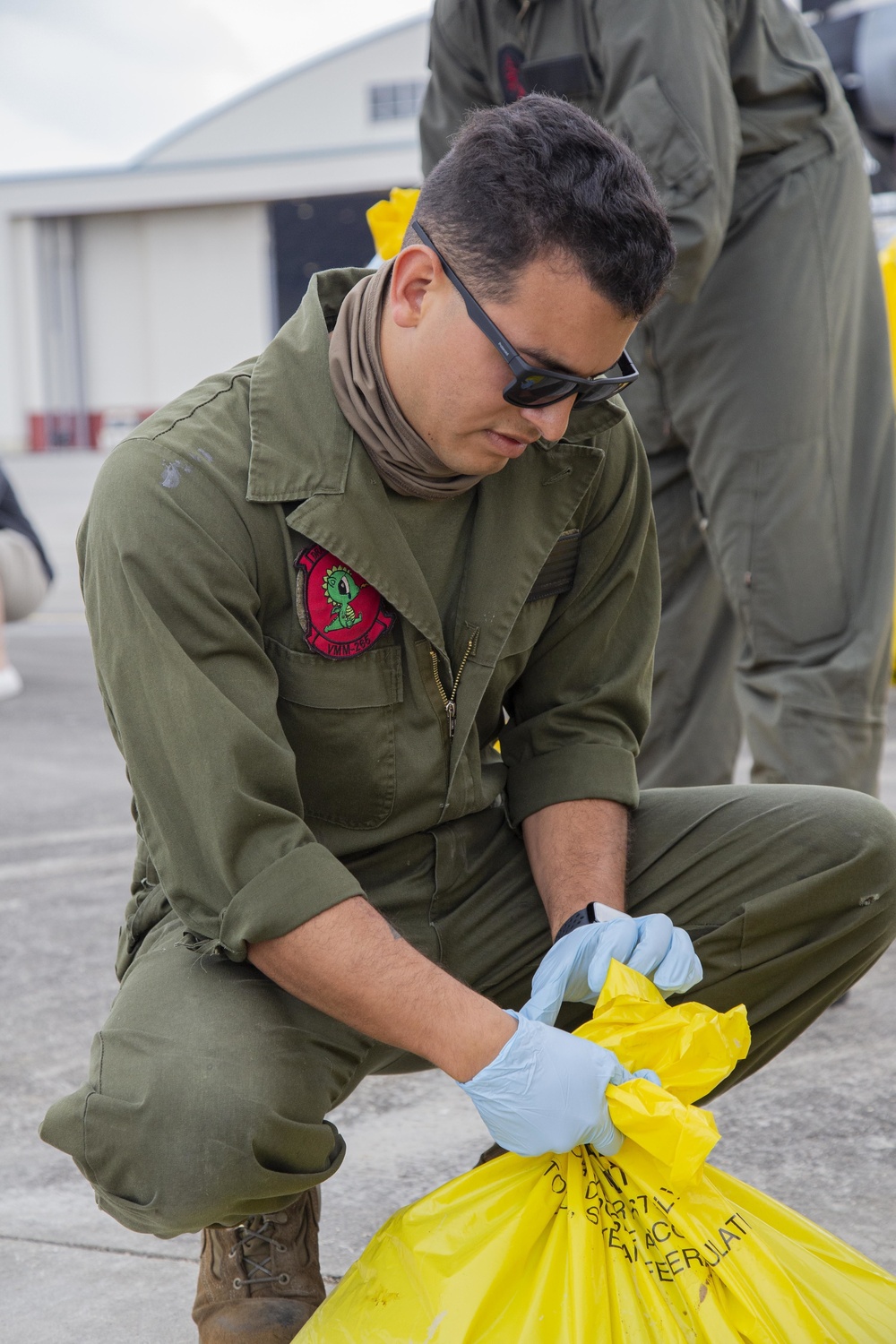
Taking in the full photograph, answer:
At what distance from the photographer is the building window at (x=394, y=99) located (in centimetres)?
3000

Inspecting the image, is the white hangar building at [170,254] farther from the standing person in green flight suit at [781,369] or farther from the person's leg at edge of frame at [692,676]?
the standing person in green flight suit at [781,369]

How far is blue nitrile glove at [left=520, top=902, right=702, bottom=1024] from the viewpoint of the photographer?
64.6 inches

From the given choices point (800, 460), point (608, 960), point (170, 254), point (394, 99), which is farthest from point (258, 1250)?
point (394, 99)

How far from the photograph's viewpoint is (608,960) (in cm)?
162

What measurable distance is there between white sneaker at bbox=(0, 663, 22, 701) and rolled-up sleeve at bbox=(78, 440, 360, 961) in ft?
15.3

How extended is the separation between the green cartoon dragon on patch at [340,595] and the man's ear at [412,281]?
29 centimetres

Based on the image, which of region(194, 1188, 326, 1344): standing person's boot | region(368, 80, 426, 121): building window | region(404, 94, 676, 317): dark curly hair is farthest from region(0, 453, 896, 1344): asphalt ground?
region(368, 80, 426, 121): building window

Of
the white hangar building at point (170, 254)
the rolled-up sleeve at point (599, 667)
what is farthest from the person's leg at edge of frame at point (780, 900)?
the white hangar building at point (170, 254)

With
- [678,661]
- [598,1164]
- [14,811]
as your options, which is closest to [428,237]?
[598,1164]

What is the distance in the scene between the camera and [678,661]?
10.3ft

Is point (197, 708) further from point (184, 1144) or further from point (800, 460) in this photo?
point (800, 460)

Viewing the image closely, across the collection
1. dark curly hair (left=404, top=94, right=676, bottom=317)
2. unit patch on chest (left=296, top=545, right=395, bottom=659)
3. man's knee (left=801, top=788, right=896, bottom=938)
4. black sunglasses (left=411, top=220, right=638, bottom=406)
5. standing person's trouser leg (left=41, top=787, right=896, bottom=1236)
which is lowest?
standing person's trouser leg (left=41, top=787, right=896, bottom=1236)

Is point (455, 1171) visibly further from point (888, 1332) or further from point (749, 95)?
point (749, 95)

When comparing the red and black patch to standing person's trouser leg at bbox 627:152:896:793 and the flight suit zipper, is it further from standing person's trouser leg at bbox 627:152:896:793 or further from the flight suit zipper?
the flight suit zipper
